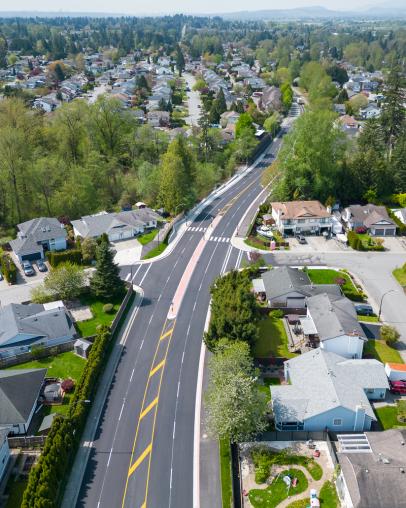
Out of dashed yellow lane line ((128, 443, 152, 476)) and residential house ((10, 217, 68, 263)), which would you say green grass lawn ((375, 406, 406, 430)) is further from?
residential house ((10, 217, 68, 263))

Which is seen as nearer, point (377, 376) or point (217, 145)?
point (377, 376)

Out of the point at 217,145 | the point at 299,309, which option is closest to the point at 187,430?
the point at 299,309

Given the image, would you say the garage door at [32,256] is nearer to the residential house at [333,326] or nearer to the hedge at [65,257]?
the hedge at [65,257]

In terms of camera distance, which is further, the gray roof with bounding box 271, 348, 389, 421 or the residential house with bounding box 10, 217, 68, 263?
the residential house with bounding box 10, 217, 68, 263

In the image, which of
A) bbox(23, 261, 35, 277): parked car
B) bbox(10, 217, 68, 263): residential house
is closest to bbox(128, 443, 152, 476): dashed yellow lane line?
bbox(23, 261, 35, 277): parked car

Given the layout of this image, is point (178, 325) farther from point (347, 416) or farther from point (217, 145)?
point (217, 145)

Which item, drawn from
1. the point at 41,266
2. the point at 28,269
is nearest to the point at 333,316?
the point at 41,266

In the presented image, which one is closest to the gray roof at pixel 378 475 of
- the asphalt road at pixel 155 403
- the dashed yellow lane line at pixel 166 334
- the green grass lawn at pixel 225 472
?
the green grass lawn at pixel 225 472

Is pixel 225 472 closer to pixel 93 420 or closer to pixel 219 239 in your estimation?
pixel 93 420
